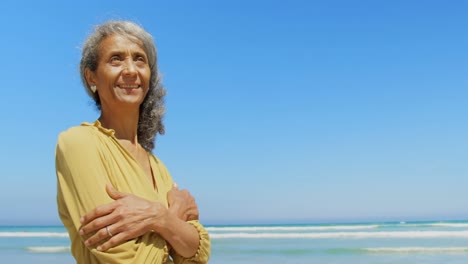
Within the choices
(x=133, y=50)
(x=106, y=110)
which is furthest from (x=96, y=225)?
(x=133, y=50)

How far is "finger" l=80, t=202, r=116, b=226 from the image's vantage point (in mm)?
1664

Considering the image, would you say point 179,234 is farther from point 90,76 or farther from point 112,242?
point 90,76

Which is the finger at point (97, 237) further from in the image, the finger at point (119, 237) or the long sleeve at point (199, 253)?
the long sleeve at point (199, 253)

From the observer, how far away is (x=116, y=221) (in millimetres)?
1672

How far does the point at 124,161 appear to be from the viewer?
195 cm

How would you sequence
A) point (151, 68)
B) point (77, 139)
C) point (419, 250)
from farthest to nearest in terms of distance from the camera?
point (419, 250), point (151, 68), point (77, 139)

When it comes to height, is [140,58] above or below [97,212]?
above

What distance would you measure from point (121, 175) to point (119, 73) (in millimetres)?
403

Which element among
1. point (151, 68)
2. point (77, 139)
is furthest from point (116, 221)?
point (151, 68)

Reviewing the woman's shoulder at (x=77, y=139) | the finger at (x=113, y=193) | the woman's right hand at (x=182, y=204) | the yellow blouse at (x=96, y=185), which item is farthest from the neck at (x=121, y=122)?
the finger at (x=113, y=193)

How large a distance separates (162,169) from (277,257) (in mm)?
9649

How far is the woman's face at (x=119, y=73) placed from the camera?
1981 mm

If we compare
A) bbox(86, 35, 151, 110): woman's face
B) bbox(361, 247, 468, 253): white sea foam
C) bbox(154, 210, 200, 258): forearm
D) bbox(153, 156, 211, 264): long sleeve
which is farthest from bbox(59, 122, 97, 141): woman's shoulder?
bbox(361, 247, 468, 253): white sea foam

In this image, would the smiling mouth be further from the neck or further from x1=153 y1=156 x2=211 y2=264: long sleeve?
x1=153 y1=156 x2=211 y2=264: long sleeve
